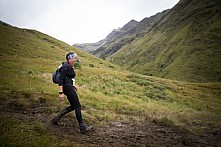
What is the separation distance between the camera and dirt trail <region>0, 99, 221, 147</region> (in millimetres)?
8195

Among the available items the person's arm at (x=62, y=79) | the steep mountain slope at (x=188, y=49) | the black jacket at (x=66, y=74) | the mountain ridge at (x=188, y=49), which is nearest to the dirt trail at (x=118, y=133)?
the person's arm at (x=62, y=79)

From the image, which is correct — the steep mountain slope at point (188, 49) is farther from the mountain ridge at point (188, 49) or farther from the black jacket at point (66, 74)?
the black jacket at point (66, 74)

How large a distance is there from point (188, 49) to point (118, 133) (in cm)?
12811

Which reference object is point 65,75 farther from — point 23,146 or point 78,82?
point 78,82

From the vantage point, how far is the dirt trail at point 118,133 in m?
8.20

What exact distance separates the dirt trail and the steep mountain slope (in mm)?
95863

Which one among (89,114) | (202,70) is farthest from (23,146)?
(202,70)

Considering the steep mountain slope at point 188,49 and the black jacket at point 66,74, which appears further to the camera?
the steep mountain slope at point 188,49

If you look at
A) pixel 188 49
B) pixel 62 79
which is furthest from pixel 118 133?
pixel 188 49

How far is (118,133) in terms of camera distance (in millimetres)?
9805

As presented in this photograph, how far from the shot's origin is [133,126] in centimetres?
1177

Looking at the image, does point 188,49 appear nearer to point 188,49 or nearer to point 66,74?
point 188,49

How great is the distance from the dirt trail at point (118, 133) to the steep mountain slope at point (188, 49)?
315 feet

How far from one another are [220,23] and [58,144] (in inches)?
5598
